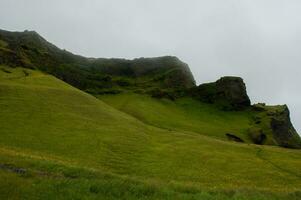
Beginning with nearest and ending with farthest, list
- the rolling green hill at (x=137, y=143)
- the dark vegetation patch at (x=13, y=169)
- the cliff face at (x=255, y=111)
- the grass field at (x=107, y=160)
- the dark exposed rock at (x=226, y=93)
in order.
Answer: the grass field at (x=107, y=160) < the rolling green hill at (x=137, y=143) < the dark vegetation patch at (x=13, y=169) < the cliff face at (x=255, y=111) < the dark exposed rock at (x=226, y=93)

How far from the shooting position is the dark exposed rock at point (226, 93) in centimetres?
16500

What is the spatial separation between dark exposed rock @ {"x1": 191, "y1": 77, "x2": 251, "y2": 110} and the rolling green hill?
0.38 meters

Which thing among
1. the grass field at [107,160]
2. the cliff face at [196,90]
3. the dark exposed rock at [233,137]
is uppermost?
the cliff face at [196,90]

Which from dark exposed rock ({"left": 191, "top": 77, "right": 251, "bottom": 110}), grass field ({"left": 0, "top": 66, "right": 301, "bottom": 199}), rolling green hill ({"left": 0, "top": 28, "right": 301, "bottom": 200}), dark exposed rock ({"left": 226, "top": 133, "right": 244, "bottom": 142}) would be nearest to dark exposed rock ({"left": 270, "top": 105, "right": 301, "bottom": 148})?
rolling green hill ({"left": 0, "top": 28, "right": 301, "bottom": 200})

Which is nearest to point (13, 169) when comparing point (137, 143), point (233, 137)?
point (137, 143)

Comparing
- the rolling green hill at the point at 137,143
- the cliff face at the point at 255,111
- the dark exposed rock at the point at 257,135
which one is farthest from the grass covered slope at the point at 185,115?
the cliff face at the point at 255,111

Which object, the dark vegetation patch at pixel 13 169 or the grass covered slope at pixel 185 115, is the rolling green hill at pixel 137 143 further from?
the grass covered slope at pixel 185 115

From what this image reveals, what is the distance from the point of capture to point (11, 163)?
119 feet

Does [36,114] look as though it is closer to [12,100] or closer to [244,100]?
[12,100]

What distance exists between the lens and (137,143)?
229ft

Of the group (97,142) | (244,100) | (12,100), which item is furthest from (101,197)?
(244,100)

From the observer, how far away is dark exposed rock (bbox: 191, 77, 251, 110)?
541ft

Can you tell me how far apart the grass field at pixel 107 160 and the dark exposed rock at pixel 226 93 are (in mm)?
73245

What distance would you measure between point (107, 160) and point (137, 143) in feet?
49.9
